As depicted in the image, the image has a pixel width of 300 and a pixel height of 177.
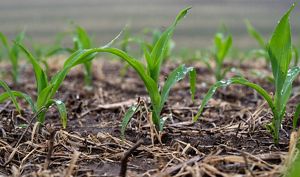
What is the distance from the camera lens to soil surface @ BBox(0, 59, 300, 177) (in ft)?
3.81

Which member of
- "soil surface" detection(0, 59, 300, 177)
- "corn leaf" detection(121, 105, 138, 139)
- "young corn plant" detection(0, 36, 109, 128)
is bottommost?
"soil surface" detection(0, 59, 300, 177)

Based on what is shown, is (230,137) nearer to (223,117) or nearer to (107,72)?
(223,117)

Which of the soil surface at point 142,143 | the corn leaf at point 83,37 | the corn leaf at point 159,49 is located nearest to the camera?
the soil surface at point 142,143

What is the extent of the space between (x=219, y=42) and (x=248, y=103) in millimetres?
451

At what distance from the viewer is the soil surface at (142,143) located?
1161 millimetres

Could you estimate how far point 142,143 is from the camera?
4.75 ft

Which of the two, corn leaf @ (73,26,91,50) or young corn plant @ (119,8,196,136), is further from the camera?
corn leaf @ (73,26,91,50)

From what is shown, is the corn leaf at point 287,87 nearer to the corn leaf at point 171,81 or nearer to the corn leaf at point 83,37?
the corn leaf at point 171,81

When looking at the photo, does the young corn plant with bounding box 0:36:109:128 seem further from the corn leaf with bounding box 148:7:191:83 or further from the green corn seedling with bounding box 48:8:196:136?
the corn leaf with bounding box 148:7:191:83

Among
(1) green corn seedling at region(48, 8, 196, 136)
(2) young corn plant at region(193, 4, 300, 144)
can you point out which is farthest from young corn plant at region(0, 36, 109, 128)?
(2) young corn plant at region(193, 4, 300, 144)

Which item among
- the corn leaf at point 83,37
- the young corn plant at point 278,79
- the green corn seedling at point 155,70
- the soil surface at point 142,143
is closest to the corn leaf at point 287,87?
the young corn plant at point 278,79

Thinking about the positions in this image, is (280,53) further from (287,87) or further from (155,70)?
(155,70)

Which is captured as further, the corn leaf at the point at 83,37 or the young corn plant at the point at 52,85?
the corn leaf at the point at 83,37

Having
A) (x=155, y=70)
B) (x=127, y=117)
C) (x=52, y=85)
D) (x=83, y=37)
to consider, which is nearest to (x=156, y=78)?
(x=155, y=70)
